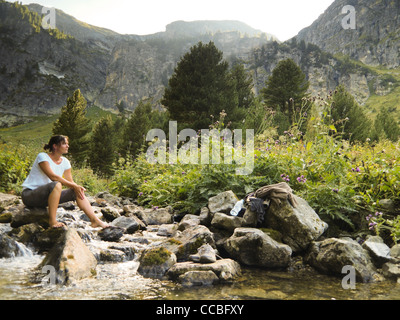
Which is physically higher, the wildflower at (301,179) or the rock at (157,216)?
the wildflower at (301,179)

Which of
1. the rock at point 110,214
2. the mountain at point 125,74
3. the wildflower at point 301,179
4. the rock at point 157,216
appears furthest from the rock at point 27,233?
the mountain at point 125,74

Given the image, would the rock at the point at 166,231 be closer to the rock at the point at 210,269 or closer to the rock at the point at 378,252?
the rock at the point at 210,269

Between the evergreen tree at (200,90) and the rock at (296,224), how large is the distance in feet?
54.6

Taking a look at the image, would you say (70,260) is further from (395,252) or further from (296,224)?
(395,252)

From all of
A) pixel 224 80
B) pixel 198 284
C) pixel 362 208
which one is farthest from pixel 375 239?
pixel 224 80

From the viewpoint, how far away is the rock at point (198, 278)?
315 cm

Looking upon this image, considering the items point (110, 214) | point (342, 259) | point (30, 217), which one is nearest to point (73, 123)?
point (110, 214)

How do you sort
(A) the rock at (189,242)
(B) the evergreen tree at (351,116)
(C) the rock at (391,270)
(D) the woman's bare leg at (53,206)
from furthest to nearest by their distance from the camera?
(B) the evergreen tree at (351,116)
(D) the woman's bare leg at (53,206)
(A) the rock at (189,242)
(C) the rock at (391,270)

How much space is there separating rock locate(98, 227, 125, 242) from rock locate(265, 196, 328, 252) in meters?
2.72

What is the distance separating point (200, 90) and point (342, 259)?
64.8 feet

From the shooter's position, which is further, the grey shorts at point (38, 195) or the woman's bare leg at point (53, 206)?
Answer: the grey shorts at point (38, 195)

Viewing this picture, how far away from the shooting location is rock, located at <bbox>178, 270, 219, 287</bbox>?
124 inches

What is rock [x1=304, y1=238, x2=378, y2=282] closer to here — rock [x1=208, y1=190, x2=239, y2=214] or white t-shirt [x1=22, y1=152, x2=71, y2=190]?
rock [x1=208, y1=190, x2=239, y2=214]
